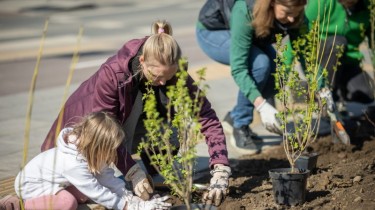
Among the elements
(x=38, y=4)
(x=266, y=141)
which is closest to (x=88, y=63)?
(x=266, y=141)

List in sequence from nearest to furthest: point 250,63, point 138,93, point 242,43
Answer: point 138,93, point 242,43, point 250,63

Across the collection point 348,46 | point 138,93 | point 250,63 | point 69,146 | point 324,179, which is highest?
point 348,46

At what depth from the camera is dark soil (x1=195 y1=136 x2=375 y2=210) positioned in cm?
417

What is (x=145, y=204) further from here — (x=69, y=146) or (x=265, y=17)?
(x=265, y=17)

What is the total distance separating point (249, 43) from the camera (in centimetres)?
539

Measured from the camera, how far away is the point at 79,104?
14.2 ft

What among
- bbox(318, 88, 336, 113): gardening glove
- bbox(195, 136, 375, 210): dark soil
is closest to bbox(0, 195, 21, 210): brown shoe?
bbox(195, 136, 375, 210): dark soil

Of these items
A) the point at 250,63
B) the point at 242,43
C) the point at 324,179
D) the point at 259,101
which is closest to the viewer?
the point at 324,179

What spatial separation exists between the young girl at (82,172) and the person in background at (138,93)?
8.9 inches

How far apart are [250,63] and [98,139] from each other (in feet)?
7.01

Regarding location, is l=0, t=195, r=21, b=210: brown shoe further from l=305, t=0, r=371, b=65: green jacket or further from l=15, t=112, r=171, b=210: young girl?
l=305, t=0, r=371, b=65: green jacket

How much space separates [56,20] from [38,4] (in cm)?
592

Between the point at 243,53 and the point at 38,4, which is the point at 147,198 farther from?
the point at 38,4

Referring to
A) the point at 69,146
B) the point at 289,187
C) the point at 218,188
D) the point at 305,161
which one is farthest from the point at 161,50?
the point at 305,161
